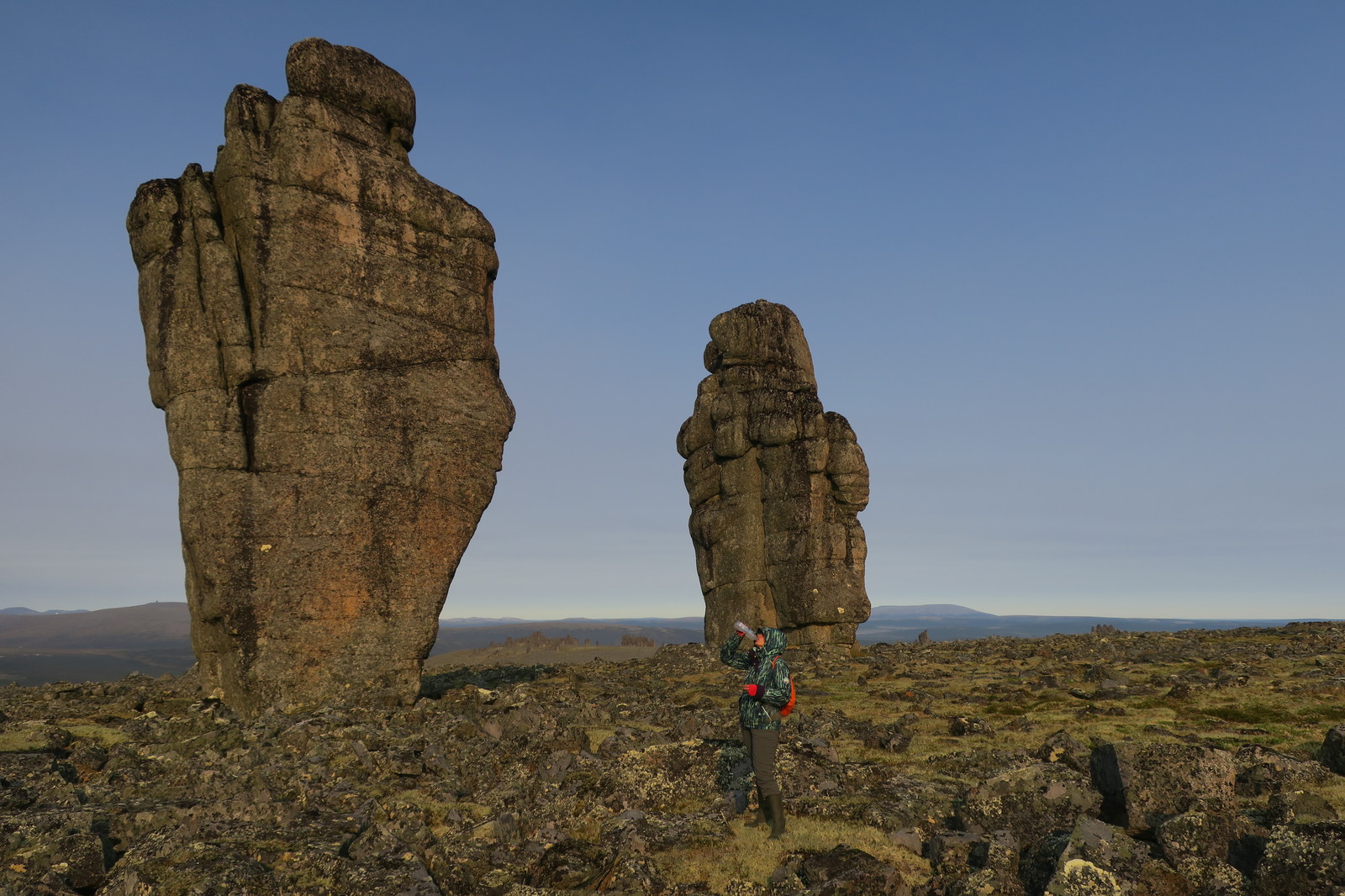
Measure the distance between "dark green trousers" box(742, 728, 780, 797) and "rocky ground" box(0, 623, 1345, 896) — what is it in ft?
2.11

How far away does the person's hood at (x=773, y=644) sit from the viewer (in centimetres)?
1236

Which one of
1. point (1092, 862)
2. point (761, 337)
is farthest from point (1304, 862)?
point (761, 337)

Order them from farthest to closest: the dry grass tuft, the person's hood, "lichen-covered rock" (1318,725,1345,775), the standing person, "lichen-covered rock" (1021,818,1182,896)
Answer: "lichen-covered rock" (1318,725,1345,775), the person's hood, the standing person, the dry grass tuft, "lichen-covered rock" (1021,818,1182,896)

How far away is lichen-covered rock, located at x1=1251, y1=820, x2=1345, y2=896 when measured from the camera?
8.09m

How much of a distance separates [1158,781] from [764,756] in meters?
4.93

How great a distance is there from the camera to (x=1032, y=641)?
44.5 metres

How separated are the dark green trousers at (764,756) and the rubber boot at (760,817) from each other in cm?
8

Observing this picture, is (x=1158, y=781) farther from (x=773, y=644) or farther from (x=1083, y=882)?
(x=773, y=644)

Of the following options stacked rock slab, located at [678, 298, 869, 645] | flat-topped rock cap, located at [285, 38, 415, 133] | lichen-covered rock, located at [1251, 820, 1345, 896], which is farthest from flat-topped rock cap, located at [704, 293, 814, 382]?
lichen-covered rock, located at [1251, 820, 1345, 896]

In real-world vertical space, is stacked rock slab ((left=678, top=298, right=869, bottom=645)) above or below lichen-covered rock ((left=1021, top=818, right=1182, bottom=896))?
above

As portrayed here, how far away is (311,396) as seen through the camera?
67.5 ft

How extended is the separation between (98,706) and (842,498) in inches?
1124

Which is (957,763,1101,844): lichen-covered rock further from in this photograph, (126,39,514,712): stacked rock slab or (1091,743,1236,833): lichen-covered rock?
(126,39,514,712): stacked rock slab

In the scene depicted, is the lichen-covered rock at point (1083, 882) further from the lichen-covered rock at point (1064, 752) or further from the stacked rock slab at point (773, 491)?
the stacked rock slab at point (773, 491)
